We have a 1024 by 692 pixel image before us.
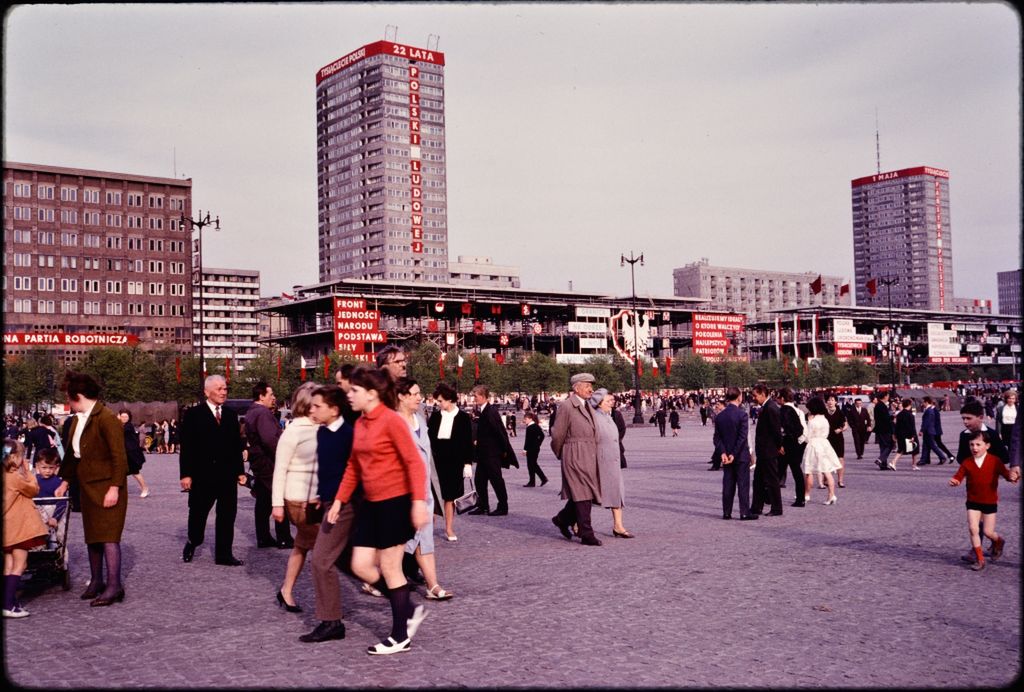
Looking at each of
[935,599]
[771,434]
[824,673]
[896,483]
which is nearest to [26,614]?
[824,673]

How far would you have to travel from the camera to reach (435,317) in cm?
11062

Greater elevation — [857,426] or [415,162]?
[415,162]

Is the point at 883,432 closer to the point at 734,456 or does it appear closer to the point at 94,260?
the point at 734,456

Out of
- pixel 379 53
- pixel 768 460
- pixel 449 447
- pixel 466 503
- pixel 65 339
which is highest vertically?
pixel 379 53

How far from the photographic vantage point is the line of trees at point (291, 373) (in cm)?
7181

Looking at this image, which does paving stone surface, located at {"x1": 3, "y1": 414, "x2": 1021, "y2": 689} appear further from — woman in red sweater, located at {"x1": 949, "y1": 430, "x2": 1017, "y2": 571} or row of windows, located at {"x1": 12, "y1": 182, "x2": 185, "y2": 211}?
row of windows, located at {"x1": 12, "y1": 182, "x2": 185, "y2": 211}

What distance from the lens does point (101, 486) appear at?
26.0 feet

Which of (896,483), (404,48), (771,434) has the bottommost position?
(896,483)

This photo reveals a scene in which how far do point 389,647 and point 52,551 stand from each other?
3918 mm

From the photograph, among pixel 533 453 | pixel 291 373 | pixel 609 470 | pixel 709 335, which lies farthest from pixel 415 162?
pixel 609 470

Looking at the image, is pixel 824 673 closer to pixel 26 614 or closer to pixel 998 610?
pixel 998 610

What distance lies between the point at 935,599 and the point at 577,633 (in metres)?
2.94

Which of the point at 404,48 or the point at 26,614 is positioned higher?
the point at 404,48

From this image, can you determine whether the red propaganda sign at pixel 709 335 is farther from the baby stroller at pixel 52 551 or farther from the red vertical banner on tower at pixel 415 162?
the baby stroller at pixel 52 551
